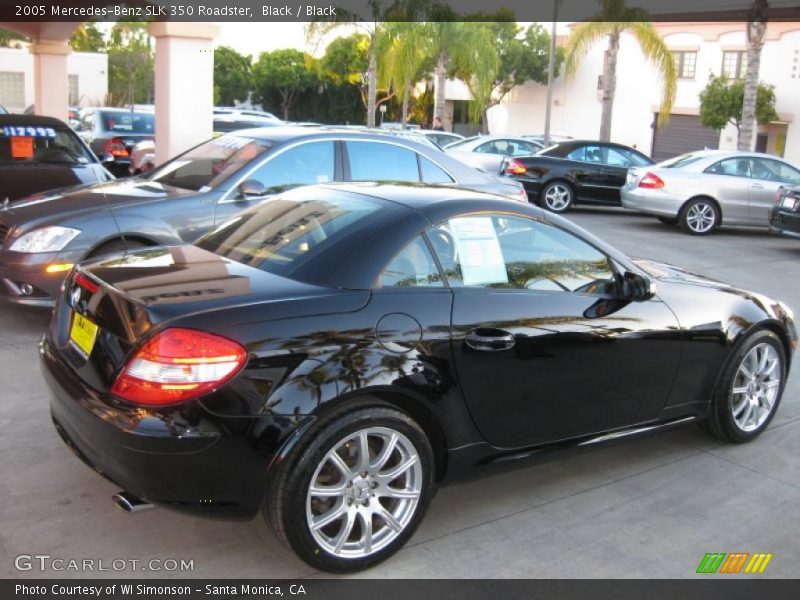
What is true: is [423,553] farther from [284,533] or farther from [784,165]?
[784,165]

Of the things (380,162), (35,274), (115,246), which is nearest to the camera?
(35,274)

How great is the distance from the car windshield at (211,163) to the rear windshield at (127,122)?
11089 mm

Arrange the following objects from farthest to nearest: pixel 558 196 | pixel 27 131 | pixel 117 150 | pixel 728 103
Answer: pixel 728 103 → pixel 558 196 → pixel 117 150 → pixel 27 131

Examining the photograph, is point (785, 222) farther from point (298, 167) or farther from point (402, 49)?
point (402, 49)

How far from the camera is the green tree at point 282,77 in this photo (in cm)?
5356

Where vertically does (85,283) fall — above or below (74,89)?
below

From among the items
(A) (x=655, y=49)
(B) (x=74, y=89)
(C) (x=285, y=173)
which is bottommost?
(C) (x=285, y=173)

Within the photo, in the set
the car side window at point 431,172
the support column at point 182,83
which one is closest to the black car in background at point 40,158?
the support column at point 182,83

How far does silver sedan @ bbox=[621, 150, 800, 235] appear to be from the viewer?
46.3 feet

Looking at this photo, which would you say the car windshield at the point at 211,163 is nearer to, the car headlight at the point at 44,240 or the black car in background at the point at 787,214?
the car headlight at the point at 44,240

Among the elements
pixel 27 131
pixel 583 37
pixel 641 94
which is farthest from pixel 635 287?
pixel 641 94

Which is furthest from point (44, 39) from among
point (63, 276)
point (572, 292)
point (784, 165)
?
point (572, 292)

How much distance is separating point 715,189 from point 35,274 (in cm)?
1117

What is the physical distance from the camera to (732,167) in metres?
14.3
